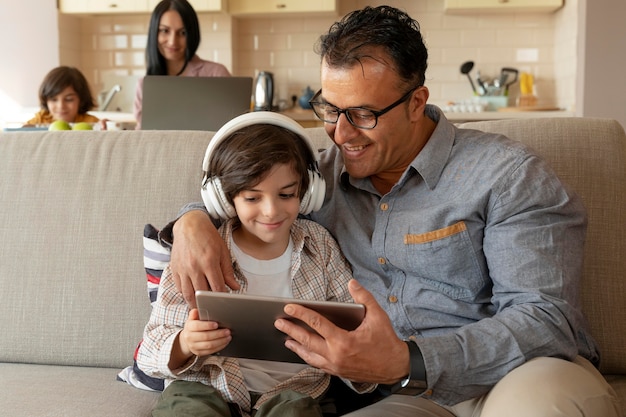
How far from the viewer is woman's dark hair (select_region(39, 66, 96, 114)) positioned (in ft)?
14.0

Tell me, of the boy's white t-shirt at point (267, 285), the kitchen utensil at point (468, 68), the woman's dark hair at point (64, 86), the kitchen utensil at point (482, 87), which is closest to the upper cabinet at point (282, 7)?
the kitchen utensil at point (468, 68)

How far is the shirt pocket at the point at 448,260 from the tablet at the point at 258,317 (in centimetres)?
34

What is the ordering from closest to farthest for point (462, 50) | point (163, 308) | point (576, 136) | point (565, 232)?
point (565, 232)
point (163, 308)
point (576, 136)
point (462, 50)

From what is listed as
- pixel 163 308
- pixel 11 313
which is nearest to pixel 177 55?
pixel 11 313

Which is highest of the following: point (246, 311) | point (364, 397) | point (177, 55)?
point (177, 55)

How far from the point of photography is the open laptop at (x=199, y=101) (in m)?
2.93

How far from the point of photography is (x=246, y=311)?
1353 millimetres

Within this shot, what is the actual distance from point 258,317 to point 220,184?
406 millimetres

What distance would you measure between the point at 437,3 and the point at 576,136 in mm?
3905

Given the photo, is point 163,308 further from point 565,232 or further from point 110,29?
point 110,29

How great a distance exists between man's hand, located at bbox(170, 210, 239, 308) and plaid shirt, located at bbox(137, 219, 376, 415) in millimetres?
68

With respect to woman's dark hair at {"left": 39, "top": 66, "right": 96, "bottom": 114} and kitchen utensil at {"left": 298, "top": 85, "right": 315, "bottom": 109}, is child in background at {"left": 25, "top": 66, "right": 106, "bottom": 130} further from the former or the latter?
kitchen utensil at {"left": 298, "top": 85, "right": 315, "bottom": 109}

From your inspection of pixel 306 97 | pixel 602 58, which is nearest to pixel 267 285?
pixel 602 58

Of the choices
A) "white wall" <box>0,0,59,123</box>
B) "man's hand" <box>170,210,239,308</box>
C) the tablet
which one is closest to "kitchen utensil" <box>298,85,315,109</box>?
"white wall" <box>0,0,59,123</box>
